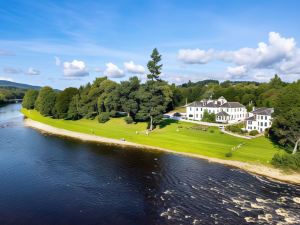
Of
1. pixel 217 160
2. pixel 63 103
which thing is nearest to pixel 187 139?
pixel 217 160

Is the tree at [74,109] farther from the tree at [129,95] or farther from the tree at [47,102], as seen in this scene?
the tree at [129,95]

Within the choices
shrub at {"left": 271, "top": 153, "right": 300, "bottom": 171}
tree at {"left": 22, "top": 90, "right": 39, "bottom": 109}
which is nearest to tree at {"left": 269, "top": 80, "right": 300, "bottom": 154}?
shrub at {"left": 271, "top": 153, "right": 300, "bottom": 171}

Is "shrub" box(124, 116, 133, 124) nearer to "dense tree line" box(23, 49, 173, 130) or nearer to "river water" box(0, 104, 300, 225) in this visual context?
"dense tree line" box(23, 49, 173, 130)

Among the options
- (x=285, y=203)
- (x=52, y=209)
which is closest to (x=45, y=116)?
(x=52, y=209)

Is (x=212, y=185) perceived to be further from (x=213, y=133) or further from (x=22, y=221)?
(x=213, y=133)

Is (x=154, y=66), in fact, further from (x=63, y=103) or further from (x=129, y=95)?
(x=63, y=103)
